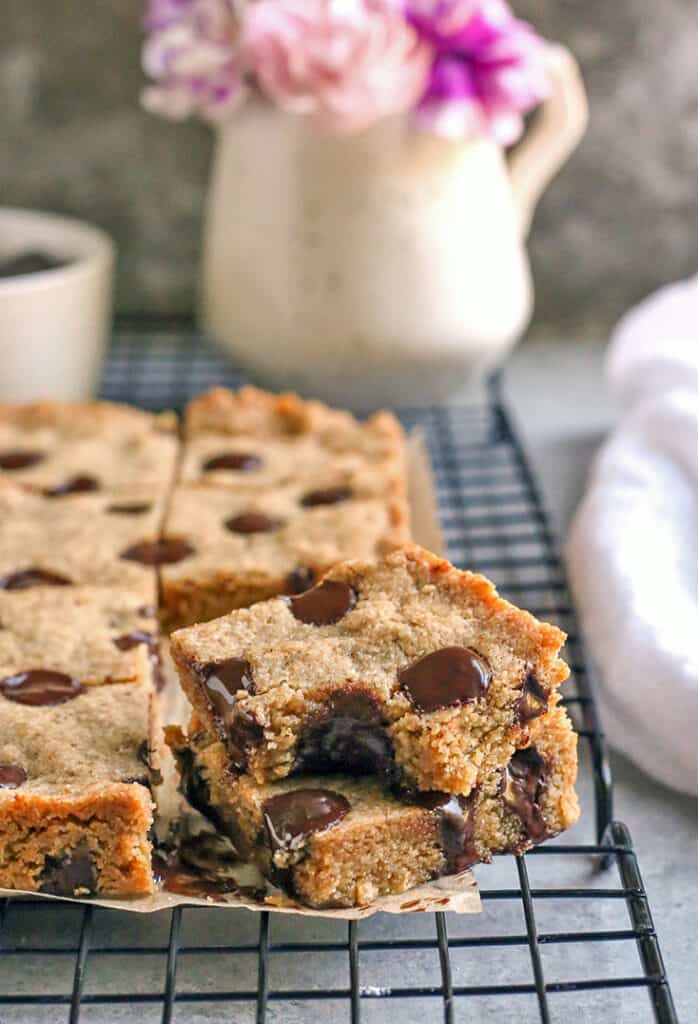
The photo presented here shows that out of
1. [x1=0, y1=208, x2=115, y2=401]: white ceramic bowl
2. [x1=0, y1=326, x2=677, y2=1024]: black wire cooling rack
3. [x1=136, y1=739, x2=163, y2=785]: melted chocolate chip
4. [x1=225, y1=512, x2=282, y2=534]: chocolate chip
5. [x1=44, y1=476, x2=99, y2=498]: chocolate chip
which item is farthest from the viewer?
[x1=0, y1=208, x2=115, y2=401]: white ceramic bowl

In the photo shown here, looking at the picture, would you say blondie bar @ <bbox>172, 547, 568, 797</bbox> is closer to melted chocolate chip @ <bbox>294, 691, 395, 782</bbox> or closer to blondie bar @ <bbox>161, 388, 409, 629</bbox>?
melted chocolate chip @ <bbox>294, 691, 395, 782</bbox>

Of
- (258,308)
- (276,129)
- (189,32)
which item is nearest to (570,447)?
(258,308)

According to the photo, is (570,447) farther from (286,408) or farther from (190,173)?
(190,173)

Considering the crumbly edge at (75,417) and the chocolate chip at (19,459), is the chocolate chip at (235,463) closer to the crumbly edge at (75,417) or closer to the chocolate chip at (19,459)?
the crumbly edge at (75,417)

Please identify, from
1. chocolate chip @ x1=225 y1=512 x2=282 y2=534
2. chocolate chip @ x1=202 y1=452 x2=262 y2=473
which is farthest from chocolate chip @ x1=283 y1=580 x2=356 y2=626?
chocolate chip @ x1=202 y1=452 x2=262 y2=473

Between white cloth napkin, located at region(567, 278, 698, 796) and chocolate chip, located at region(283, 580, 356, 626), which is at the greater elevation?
chocolate chip, located at region(283, 580, 356, 626)
